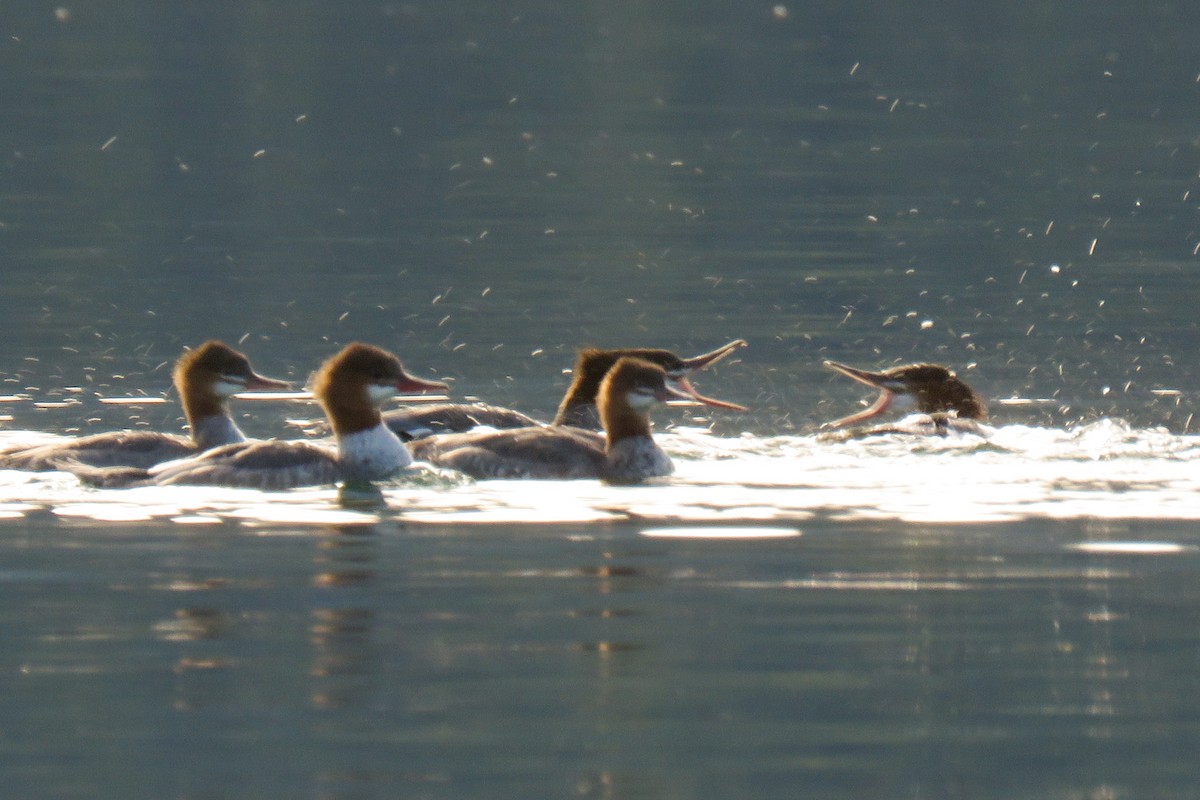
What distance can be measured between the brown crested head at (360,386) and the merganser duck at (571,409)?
963 mm

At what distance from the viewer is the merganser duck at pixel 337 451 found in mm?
12211

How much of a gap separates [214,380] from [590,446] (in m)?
2.27

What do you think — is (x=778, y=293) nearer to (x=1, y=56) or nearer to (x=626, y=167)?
(x=626, y=167)

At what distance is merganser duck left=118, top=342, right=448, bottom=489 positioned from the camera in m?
12.2

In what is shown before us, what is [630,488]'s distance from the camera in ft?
41.3

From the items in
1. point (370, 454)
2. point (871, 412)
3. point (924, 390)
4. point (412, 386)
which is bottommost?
point (370, 454)

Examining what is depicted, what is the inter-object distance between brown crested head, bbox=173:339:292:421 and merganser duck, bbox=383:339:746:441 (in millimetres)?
992

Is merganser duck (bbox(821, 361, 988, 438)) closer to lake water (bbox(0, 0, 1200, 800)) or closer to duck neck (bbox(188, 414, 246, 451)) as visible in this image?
lake water (bbox(0, 0, 1200, 800))

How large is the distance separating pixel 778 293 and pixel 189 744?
1328 centimetres

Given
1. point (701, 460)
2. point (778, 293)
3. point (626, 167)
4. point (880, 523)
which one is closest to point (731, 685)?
point (880, 523)

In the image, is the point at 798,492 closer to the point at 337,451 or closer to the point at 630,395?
the point at 630,395

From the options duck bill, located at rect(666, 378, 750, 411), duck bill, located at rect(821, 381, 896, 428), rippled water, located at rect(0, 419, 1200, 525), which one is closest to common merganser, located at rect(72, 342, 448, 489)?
rippled water, located at rect(0, 419, 1200, 525)

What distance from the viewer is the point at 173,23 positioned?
185 feet

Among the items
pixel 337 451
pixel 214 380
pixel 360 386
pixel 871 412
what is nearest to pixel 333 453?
pixel 337 451
